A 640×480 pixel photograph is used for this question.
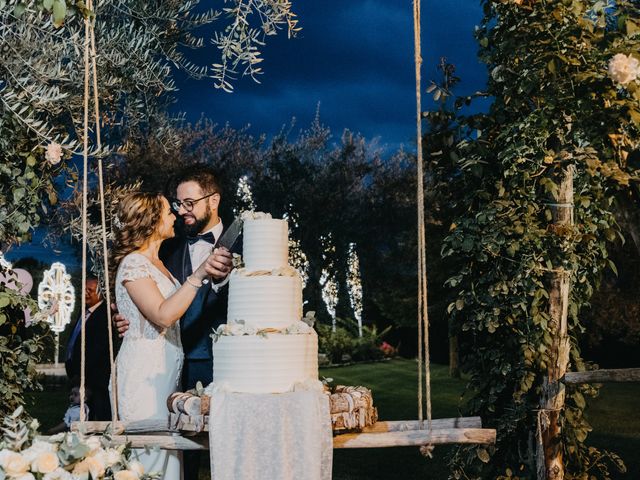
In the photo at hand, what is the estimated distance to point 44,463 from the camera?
2.16 metres

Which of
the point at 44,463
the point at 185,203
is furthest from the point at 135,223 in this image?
the point at 44,463

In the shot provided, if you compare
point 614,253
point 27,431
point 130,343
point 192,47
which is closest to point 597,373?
point 130,343

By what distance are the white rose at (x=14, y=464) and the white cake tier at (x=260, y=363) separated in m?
0.85

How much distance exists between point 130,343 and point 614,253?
39.4 ft

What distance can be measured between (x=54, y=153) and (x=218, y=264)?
4.08ft

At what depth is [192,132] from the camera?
2164cm

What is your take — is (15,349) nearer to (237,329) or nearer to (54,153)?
(54,153)

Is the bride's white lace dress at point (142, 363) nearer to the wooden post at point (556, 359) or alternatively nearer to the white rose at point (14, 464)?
the white rose at point (14, 464)

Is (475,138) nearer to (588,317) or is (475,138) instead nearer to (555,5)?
(555,5)

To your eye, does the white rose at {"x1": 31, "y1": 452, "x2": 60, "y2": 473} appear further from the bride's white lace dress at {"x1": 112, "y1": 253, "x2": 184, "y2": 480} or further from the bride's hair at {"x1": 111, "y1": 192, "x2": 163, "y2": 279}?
the bride's hair at {"x1": 111, "y1": 192, "x2": 163, "y2": 279}

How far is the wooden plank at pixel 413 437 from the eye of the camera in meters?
2.83

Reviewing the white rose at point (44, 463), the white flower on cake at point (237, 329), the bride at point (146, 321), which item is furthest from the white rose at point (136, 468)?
the bride at point (146, 321)

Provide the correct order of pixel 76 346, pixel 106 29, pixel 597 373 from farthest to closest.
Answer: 1. pixel 76 346
2. pixel 106 29
3. pixel 597 373

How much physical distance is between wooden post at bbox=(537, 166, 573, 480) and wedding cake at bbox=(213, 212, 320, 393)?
5.57 ft
